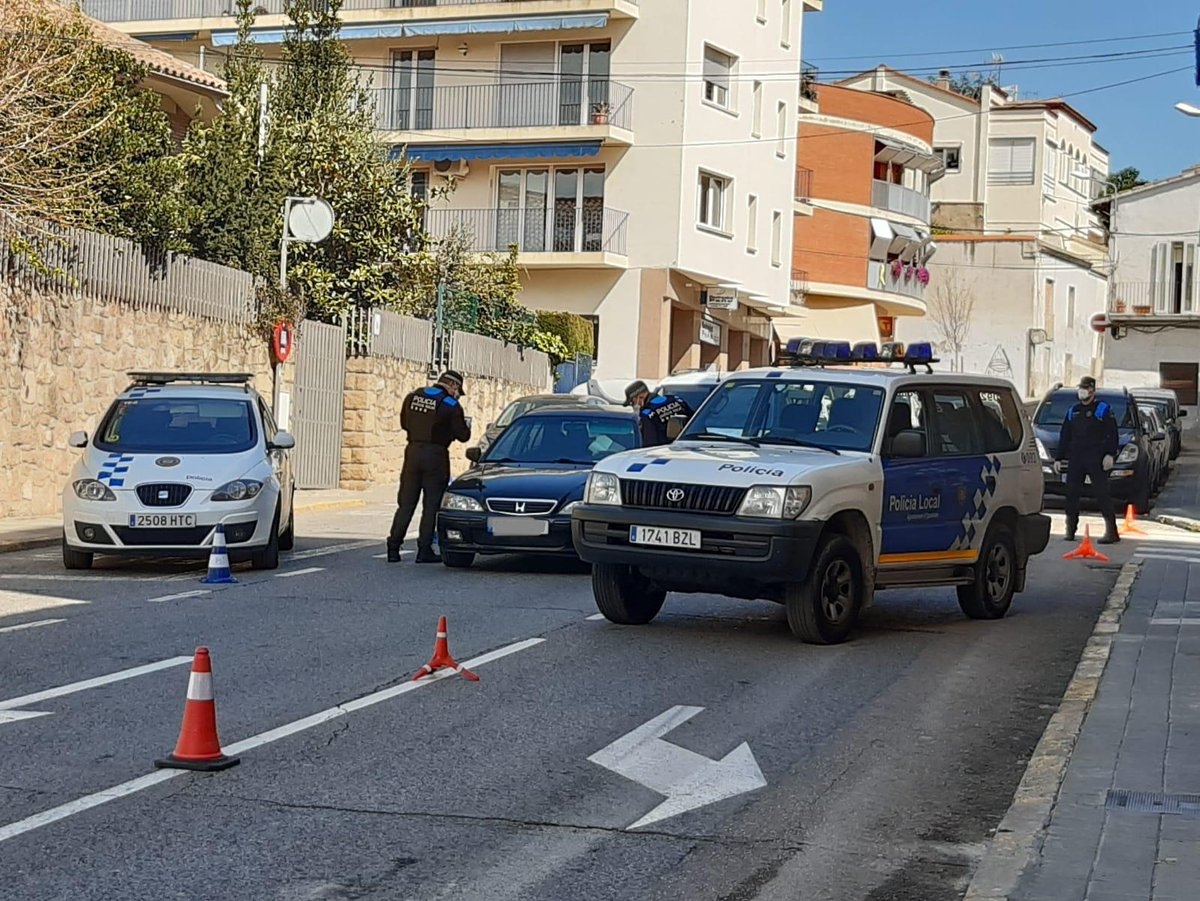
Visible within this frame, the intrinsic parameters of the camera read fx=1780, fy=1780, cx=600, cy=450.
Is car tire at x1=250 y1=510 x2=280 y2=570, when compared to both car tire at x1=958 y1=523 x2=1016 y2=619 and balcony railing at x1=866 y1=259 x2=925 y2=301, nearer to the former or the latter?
car tire at x1=958 y1=523 x2=1016 y2=619

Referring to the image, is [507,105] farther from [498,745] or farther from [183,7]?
[498,745]

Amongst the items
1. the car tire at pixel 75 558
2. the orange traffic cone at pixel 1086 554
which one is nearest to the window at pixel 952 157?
the orange traffic cone at pixel 1086 554

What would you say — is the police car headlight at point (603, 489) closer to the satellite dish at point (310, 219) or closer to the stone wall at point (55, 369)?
the stone wall at point (55, 369)

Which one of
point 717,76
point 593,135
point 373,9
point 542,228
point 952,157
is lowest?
point 542,228

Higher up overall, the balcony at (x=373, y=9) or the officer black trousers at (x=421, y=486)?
the balcony at (x=373, y=9)

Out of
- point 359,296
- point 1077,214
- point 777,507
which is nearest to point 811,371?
point 777,507

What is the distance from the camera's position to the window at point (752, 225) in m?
50.2

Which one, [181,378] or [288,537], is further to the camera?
[288,537]

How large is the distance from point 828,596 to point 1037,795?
4630 mm

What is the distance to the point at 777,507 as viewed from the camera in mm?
11484

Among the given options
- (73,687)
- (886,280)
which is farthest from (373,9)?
(73,687)

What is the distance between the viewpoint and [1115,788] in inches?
294

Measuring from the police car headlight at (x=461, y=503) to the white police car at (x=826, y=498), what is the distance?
136 inches

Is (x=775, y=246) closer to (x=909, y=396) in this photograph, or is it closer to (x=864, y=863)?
(x=909, y=396)
